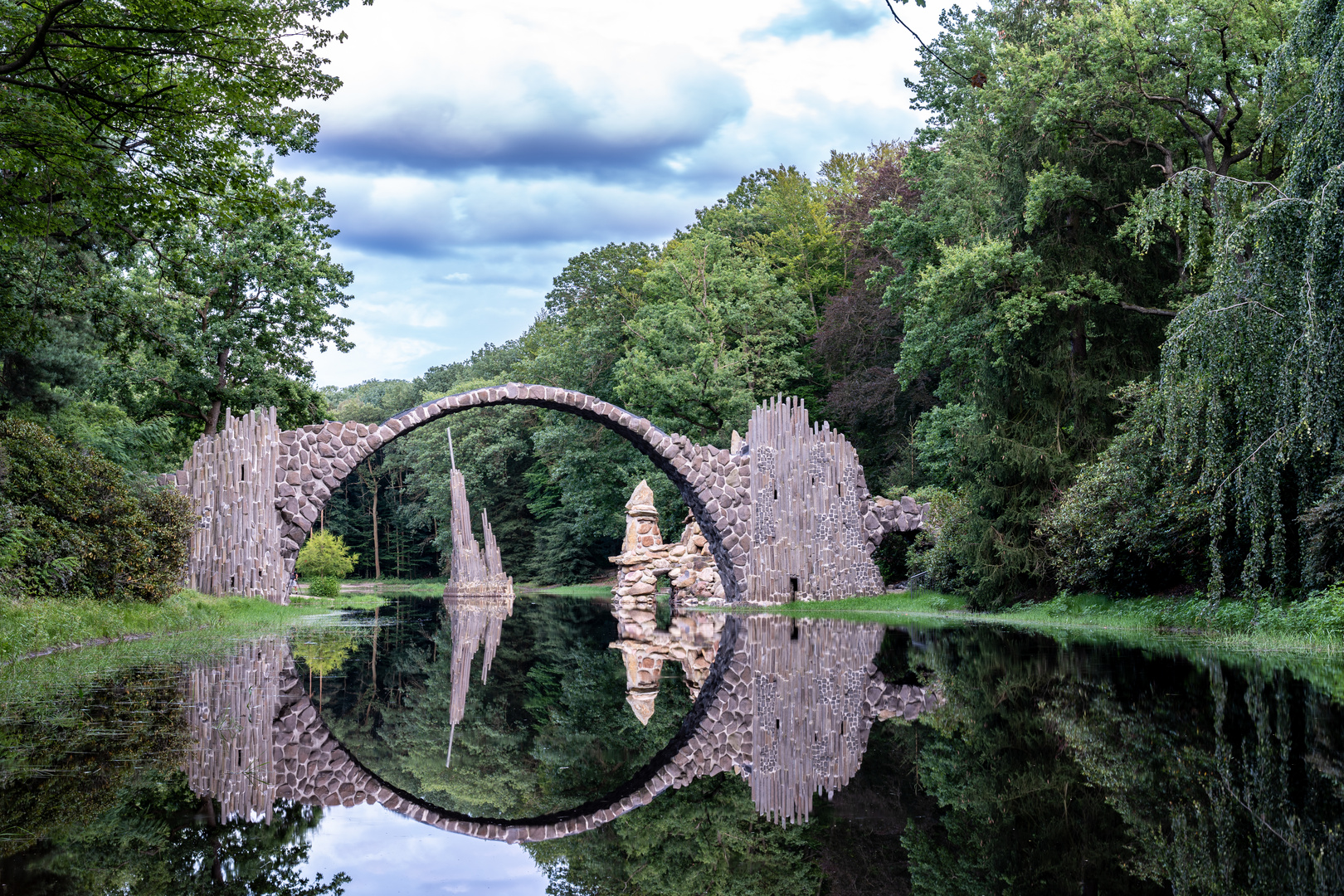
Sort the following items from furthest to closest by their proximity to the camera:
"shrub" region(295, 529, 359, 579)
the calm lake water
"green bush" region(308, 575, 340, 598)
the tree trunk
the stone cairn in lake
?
"shrub" region(295, 529, 359, 579) → "green bush" region(308, 575, 340, 598) → the stone cairn in lake → the tree trunk → the calm lake water

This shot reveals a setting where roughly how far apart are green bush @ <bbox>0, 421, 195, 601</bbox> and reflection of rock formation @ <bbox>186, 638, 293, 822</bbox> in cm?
310

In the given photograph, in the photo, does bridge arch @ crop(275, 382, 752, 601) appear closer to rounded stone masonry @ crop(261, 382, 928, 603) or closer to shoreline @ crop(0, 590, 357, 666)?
rounded stone masonry @ crop(261, 382, 928, 603)

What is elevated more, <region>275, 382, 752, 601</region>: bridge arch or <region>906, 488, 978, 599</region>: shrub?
<region>275, 382, 752, 601</region>: bridge arch

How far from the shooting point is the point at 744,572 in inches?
763

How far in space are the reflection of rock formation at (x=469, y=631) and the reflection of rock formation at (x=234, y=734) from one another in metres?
0.89

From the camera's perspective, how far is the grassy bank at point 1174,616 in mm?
8656

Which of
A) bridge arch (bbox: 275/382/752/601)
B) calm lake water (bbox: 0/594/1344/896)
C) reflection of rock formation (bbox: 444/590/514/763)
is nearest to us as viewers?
calm lake water (bbox: 0/594/1344/896)

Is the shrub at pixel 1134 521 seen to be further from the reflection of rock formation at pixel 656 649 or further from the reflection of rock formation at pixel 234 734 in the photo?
the reflection of rock formation at pixel 234 734

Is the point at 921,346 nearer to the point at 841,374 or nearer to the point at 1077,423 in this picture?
the point at 1077,423

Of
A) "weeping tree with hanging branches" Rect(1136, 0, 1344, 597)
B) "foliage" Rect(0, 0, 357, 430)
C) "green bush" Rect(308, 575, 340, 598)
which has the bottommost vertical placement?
"green bush" Rect(308, 575, 340, 598)

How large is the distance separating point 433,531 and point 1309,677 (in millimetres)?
52981

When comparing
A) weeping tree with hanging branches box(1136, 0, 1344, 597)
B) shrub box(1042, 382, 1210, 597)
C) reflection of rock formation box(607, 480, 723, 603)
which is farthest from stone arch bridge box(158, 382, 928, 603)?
weeping tree with hanging branches box(1136, 0, 1344, 597)

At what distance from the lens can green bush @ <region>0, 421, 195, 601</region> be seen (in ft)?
31.9

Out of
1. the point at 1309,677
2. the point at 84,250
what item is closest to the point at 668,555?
the point at 84,250
